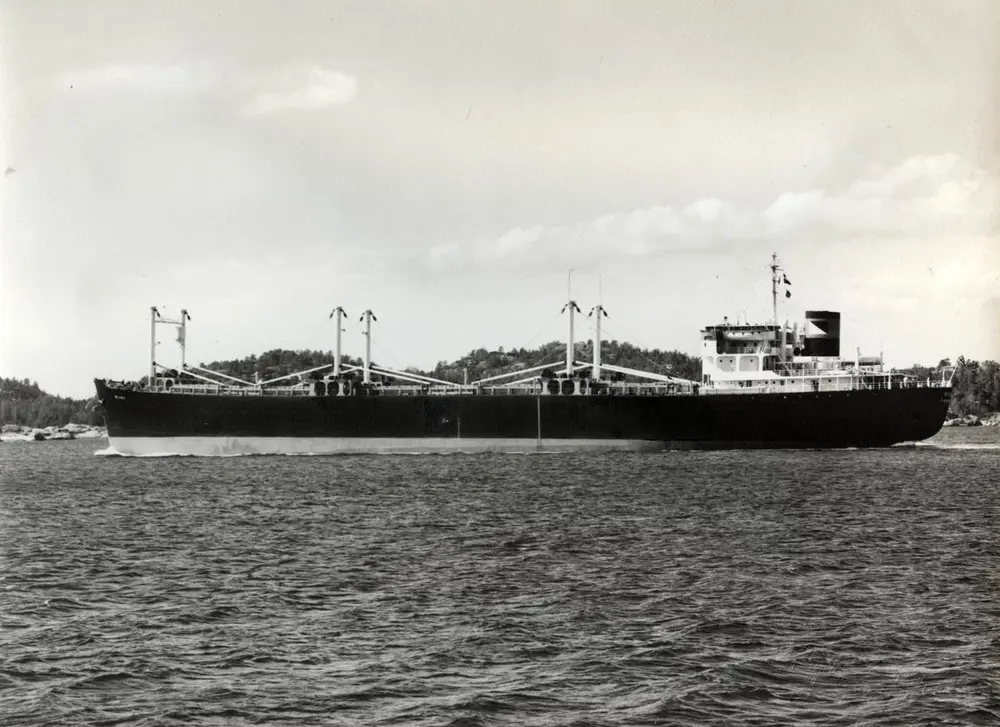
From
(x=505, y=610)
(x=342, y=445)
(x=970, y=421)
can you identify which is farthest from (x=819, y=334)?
(x=970, y=421)

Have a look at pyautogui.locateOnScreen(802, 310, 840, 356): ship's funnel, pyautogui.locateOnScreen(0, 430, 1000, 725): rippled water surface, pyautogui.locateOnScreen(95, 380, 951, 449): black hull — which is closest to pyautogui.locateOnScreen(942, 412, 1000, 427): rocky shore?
pyautogui.locateOnScreen(802, 310, 840, 356): ship's funnel

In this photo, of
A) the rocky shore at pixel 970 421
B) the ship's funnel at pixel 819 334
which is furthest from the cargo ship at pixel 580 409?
the rocky shore at pixel 970 421

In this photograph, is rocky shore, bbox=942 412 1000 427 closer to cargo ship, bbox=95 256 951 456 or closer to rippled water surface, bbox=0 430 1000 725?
cargo ship, bbox=95 256 951 456

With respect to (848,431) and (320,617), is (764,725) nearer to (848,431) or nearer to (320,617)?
(320,617)

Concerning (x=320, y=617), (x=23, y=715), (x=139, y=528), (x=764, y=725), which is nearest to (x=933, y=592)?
(x=764, y=725)

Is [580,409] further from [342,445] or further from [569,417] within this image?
[342,445]
